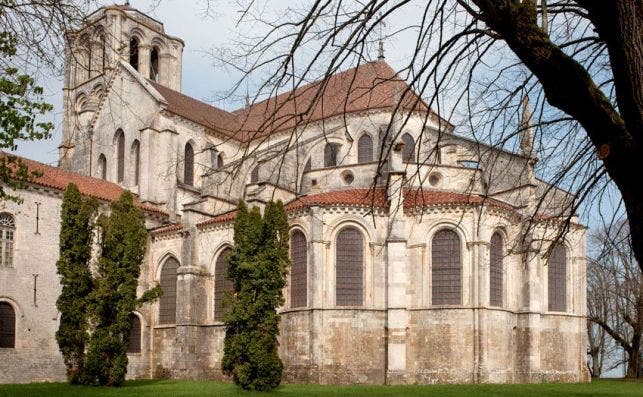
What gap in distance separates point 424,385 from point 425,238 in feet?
17.8

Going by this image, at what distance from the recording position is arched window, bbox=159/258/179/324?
33188 mm

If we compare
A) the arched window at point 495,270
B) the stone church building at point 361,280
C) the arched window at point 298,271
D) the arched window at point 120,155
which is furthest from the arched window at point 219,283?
the arched window at point 495,270

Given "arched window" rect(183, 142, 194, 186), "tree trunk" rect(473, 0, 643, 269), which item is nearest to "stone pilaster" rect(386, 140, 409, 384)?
"arched window" rect(183, 142, 194, 186)

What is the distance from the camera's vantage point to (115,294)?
991 inches

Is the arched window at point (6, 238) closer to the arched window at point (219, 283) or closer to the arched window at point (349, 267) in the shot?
the arched window at point (219, 283)

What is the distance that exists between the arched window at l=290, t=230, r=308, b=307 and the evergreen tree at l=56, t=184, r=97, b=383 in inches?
295

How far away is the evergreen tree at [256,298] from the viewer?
2380 centimetres

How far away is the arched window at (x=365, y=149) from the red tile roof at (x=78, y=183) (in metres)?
9.88

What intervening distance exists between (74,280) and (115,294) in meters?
1.63

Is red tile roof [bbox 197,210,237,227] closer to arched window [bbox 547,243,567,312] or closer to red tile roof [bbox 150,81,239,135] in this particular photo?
red tile roof [bbox 150,81,239,135]

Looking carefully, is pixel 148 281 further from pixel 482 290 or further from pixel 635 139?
pixel 635 139

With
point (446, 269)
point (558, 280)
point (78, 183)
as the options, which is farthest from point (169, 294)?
point (558, 280)

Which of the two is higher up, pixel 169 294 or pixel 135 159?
pixel 135 159

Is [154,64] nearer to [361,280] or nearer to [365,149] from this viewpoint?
[365,149]
